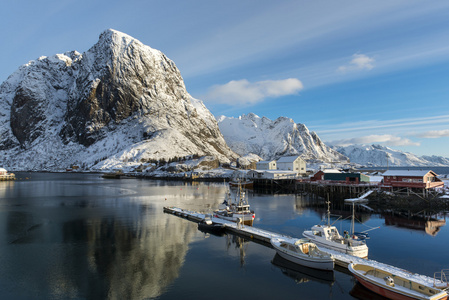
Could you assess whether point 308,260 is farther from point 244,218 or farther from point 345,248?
point 244,218

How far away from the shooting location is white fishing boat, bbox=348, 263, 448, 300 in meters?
20.8

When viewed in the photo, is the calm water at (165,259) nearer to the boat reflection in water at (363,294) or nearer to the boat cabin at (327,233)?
the boat reflection in water at (363,294)

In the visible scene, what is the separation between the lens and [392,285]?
22.1 meters

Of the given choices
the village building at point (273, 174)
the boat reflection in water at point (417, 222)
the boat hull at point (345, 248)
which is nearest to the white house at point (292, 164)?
the village building at point (273, 174)

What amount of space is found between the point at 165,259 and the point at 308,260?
44.3 ft

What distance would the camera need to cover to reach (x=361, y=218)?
51094 millimetres

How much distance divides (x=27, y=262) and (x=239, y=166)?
169581 millimetres

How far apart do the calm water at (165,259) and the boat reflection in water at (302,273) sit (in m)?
0.08

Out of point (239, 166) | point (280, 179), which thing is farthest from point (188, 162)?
point (280, 179)

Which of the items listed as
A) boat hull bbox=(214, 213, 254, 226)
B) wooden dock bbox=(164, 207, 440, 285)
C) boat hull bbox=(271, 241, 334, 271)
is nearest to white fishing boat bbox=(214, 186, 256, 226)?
boat hull bbox=(214, 213, 254, 226)

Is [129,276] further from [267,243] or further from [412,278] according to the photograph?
[412,278]

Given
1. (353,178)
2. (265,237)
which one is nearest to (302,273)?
(265,237)

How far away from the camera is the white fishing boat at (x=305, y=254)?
27.0 metres

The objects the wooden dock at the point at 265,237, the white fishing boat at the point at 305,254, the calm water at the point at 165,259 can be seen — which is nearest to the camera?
the calm water at the point at 165,259
